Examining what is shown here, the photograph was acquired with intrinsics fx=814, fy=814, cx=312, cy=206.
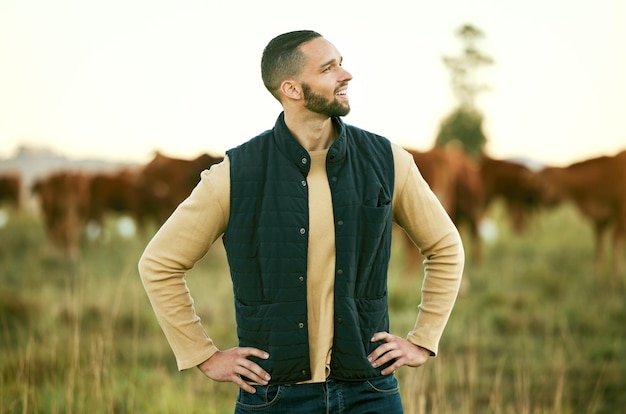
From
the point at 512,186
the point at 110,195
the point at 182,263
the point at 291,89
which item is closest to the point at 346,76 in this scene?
the point at 291,89

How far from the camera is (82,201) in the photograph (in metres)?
15.9

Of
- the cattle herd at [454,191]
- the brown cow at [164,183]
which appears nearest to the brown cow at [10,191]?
the cattle herd at [454,191]

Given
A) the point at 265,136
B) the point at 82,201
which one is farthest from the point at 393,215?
the point at 82,201

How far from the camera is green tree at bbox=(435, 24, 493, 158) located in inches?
1185

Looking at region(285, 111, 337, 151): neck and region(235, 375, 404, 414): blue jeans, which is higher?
region(285, 111, 337, 151): neck

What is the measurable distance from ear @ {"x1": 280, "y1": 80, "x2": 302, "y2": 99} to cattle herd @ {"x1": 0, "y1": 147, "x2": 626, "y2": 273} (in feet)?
26.3

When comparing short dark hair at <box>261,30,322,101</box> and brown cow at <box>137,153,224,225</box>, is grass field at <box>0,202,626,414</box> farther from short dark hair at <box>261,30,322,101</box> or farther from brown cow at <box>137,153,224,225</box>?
short dark hair at <box>261,30,322,101</box>

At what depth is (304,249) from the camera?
221 centimetres

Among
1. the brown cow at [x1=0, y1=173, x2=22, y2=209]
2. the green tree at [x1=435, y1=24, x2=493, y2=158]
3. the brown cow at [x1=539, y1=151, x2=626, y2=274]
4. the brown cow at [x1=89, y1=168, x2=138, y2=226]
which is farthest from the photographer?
the green tree at [x1=435, y1=24, x2=493, y2=158]

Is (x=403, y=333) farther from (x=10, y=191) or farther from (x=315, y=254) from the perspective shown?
(x=10, y=191)

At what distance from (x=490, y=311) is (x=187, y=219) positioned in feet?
20.4

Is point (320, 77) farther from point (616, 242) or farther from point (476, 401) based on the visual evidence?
point (616, 242)

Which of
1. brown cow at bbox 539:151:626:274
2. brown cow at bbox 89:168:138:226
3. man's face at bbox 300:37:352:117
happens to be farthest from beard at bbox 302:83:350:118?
brown cow at bbox 89:168:138:226

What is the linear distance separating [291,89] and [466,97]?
99.0ft
